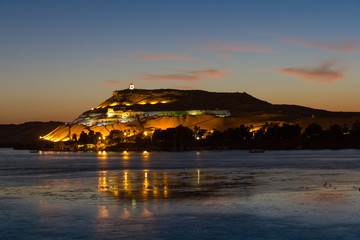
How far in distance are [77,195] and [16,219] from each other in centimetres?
952

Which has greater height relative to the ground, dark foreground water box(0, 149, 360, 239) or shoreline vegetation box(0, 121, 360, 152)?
shoreline vegetation box(0, 121, 360, 152)

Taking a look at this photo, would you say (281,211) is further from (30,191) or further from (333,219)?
(30,191)

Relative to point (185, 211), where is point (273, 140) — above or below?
above

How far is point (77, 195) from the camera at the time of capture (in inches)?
1375

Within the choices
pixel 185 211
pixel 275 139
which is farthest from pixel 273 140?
pixel 185 211

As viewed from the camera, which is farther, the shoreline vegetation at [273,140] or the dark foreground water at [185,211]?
the shoreline vegetation at [273,140]

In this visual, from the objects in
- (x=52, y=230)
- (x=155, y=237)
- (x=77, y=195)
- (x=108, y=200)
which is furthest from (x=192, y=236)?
(x=77, y=195)

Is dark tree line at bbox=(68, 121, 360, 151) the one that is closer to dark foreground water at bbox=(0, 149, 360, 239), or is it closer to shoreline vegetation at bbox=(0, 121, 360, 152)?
shoreline vegetation at bbox=(0, 121, 360, 152)

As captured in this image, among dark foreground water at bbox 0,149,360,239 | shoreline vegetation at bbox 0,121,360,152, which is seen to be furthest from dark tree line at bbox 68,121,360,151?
dark foreground water at bbox 0,149,360,239

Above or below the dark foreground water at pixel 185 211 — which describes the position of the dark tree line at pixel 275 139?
above

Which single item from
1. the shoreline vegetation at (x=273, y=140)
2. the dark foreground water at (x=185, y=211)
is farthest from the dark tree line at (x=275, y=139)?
the dark foreground water at (x=185, y=211)

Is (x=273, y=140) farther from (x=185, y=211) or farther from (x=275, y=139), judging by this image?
(x=185, y=211)

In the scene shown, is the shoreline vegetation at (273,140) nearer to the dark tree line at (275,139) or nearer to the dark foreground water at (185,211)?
the dark tree line at (275,139)

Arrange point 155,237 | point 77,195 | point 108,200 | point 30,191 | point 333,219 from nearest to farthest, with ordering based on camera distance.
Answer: point 155,237 < point 333,219 < point 108,200 < point 77,195 < point 30,191
